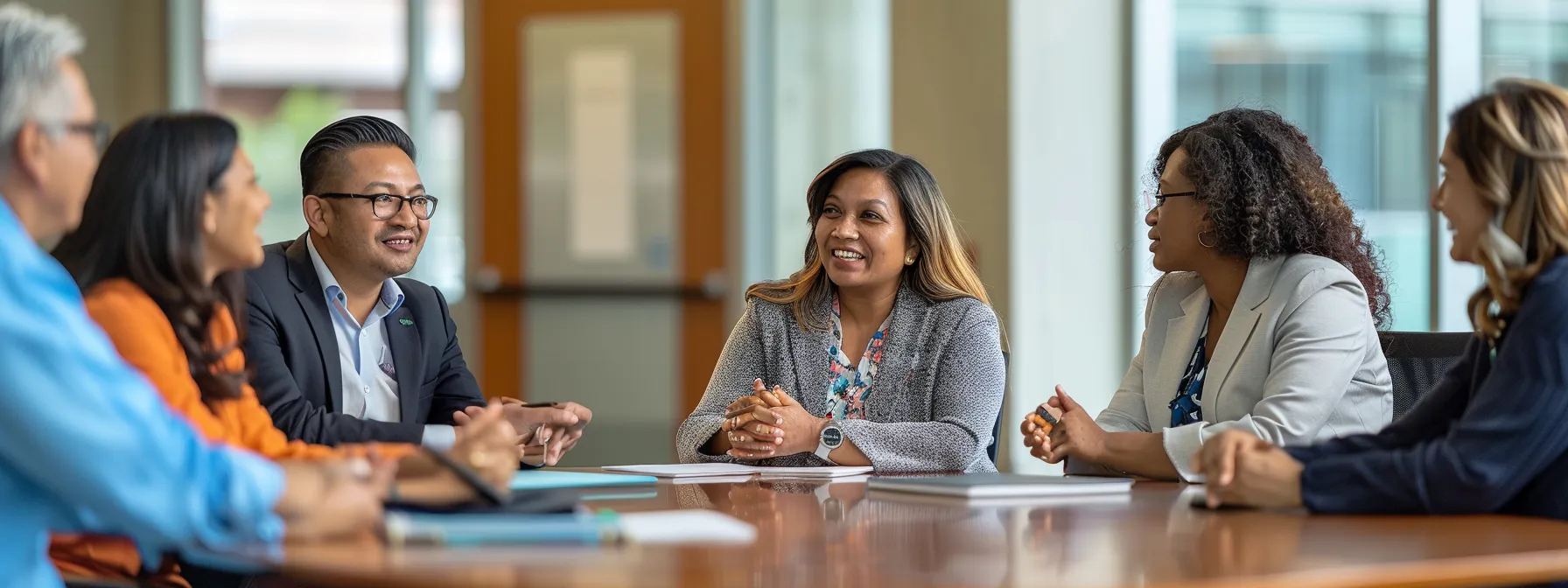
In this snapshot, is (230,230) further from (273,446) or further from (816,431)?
(816,431)

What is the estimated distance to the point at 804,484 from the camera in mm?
2396

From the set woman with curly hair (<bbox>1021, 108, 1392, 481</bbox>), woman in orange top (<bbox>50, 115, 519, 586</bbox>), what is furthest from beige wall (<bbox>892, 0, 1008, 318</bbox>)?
woman in orange top (<bbox>50, 115, 519, 586</bbox>)

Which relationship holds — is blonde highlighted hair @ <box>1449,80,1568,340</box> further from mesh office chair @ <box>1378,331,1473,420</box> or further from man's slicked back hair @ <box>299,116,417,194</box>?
man's slicked back hair @ <box>299,116,417,194</box>

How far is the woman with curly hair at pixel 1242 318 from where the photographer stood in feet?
7.94

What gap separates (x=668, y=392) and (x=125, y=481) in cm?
546

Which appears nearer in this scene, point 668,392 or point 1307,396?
point 1307,396

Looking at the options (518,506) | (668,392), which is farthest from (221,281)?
(668,392)

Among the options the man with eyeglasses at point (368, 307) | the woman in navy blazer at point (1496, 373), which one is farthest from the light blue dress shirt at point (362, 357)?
the woman in navy blazer at point (1496, 373)

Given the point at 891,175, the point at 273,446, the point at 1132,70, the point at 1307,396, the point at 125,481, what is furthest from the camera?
the point at 1132,70

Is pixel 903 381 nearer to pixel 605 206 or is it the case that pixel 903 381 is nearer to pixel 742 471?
pixel 742 471

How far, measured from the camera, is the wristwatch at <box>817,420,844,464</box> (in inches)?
107

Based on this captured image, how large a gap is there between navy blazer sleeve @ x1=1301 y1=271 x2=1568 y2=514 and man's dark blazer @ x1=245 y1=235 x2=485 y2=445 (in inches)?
58.0

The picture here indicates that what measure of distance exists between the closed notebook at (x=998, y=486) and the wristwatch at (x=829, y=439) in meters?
0.43

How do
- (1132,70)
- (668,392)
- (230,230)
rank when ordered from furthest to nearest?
(668,392) → (1132,70) → (230,230)
